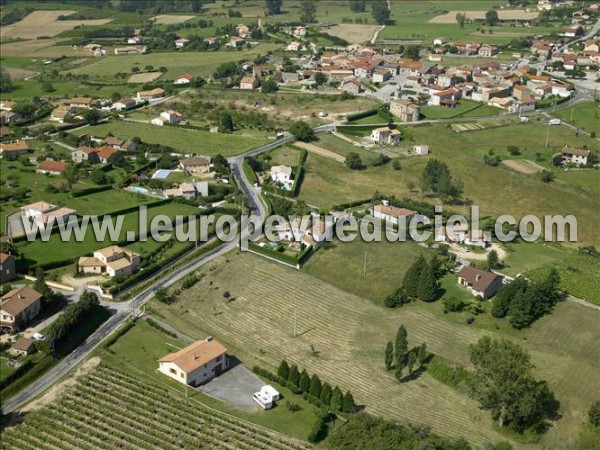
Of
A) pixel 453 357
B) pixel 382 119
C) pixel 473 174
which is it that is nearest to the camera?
pixel 453 357

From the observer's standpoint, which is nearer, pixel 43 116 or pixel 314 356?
pixel 314 356

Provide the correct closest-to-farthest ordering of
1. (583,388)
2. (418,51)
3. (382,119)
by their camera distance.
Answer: (583,388) < (382,119) < (418,51)

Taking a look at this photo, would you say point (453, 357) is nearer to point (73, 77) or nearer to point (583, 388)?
point (583, 388)

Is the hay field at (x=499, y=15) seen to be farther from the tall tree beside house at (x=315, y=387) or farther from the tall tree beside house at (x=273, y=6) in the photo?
the tall tree beside house at (x=315, y=387)

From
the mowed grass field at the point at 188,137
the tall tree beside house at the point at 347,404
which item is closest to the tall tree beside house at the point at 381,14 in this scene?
the mowed grass field at the point at 188,137

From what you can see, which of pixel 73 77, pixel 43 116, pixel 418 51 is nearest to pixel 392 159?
pixel 43 116
